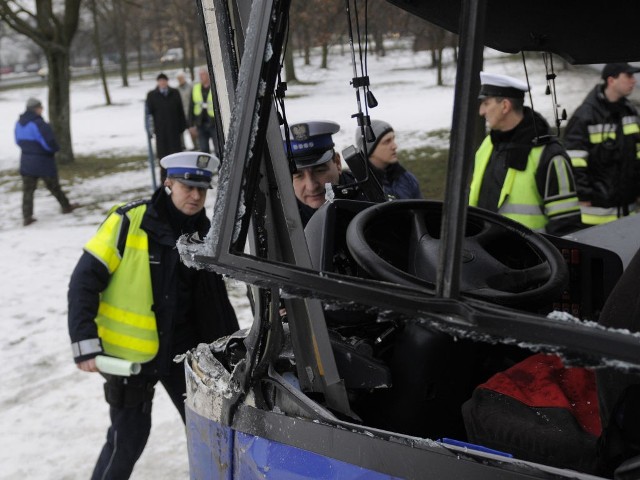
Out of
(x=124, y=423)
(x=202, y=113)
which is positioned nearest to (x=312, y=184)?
(x=124, y=423)

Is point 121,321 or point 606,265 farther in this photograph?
point 121,321

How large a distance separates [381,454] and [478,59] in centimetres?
78

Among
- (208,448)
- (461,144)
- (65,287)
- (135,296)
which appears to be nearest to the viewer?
(461,144)

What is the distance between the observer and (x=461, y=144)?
1351mm

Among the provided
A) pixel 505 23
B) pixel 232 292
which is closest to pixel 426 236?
pixel 505 23

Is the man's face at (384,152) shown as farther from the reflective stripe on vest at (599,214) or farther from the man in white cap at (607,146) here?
the reflective stripe on vest at (599,214)

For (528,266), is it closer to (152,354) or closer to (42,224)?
(152,354)

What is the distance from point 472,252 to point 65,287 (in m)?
6.23

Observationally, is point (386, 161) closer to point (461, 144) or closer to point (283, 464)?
point (283, 464)

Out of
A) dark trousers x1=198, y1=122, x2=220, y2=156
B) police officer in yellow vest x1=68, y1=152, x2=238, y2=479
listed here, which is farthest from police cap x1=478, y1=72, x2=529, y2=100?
dark trousers x1=198, y1=122, x2=220, y2=156

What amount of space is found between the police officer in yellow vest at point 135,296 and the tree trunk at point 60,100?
12.8 m

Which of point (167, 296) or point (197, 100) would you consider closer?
point (167, 296)

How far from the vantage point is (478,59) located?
4.44ft

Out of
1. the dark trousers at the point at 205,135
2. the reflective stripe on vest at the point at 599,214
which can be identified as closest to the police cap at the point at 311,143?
the reflective stripe on vest at the point at 599,214
